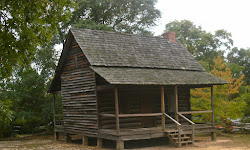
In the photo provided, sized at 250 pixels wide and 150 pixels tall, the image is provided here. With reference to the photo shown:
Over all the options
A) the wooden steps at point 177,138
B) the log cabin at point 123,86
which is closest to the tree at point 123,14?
the log cabin at point 123,86

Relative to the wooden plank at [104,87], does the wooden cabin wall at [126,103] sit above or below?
below

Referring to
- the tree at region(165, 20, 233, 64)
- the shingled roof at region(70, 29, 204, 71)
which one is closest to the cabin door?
the shingled roof at region(70, 29, 204, 71)

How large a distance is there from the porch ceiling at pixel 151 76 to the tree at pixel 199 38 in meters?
25.6

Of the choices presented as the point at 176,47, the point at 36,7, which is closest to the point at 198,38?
the point at 176,47

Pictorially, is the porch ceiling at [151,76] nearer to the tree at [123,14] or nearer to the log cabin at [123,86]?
the log cabin at [123,86]

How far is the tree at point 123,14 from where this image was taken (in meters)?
29.1

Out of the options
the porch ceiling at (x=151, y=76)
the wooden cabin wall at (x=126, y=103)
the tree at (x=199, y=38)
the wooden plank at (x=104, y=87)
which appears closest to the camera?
the porch ceiling at (x=151, y=76)

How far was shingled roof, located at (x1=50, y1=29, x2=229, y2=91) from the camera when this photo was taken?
15.5 meters

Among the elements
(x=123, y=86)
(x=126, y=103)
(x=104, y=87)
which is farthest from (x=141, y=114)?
(x=126, y=103)

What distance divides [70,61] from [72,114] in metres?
3.31

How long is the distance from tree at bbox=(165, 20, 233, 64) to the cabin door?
26.2 meters

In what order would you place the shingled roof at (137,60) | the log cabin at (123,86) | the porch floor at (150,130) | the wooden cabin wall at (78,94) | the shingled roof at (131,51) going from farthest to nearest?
the shingled roof at (131,51) → the wooden cabin wall at (78,94) → the shingled roof at (137,60) → the log cabin at (123,86) → the porch floor at (150,130)

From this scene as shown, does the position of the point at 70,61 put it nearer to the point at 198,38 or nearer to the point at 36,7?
the point at 36,7

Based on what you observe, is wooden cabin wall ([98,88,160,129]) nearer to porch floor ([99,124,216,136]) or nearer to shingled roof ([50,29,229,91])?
porch floor ([99,124,216,136])
